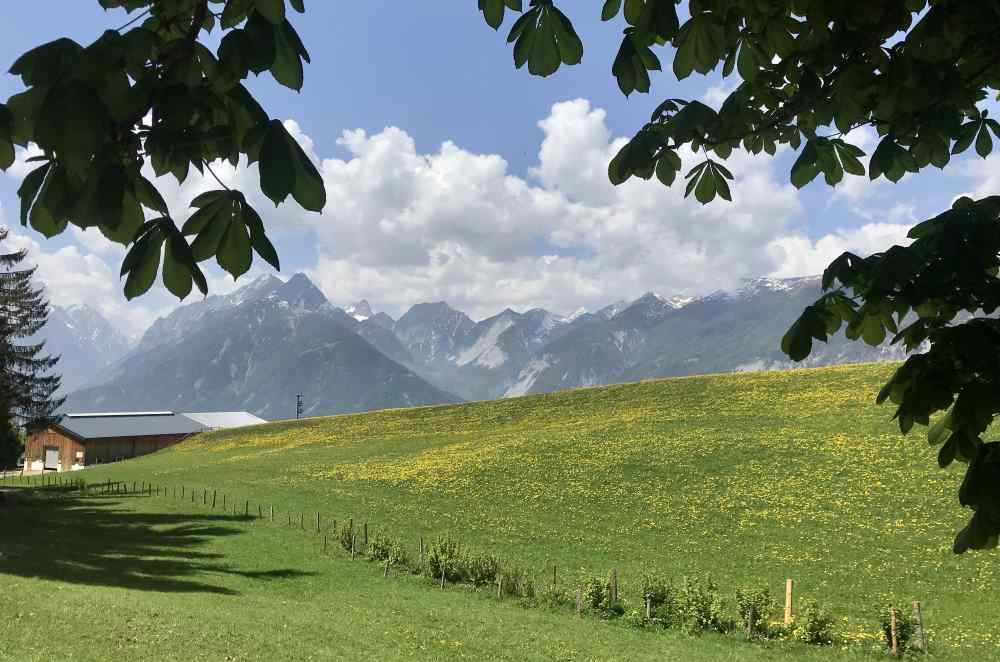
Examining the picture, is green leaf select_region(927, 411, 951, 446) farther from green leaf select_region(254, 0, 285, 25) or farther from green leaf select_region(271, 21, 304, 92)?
green leaf select_region(254, 0, 285, 25)

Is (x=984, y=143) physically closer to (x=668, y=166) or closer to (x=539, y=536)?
(x=668, y=166)

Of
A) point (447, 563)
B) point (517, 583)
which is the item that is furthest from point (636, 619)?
point (447, 563)

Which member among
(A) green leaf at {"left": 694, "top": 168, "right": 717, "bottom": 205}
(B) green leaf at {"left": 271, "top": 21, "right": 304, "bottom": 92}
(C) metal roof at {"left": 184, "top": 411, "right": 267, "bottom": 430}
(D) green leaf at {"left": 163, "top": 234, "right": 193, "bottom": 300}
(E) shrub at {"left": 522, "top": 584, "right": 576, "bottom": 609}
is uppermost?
(A) green leaf at {"left": 694, "top": 168, "right": 717, "bottom": 205}

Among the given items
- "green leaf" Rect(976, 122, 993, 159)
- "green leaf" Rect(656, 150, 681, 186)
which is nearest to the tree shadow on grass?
"green leaf" Rect(656, 150, 681, 186)

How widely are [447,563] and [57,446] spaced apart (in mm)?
98204

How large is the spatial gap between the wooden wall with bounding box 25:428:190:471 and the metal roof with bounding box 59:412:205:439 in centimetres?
103

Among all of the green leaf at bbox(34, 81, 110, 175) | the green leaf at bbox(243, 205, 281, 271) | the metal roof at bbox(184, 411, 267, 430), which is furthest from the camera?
the metal roof at bbox(184, 411, 267, 430)

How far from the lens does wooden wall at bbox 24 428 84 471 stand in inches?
3706

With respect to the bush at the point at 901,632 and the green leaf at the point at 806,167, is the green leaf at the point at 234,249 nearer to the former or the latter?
the green leaf at the point at 806,167

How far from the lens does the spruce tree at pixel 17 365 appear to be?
49.4 meters

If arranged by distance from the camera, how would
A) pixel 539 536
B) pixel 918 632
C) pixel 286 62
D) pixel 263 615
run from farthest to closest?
pixel 539 536
pixel 263 615
pixel 918 632
pixel 286 62

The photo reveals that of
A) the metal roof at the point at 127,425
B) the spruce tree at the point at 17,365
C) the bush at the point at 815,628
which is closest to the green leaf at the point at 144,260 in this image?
the bush at the point at 815,628

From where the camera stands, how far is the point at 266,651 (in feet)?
51.9

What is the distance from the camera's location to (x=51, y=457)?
95.6 m
